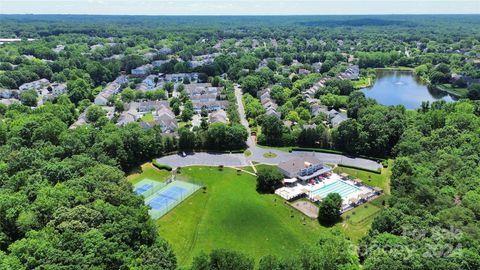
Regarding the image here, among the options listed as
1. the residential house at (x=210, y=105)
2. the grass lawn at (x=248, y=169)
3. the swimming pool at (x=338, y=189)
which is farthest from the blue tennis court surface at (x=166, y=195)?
the residential house at (x=210, y=105)

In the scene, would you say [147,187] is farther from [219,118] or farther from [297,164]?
[219,118]

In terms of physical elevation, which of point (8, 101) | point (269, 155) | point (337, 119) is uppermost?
point (8, 101)

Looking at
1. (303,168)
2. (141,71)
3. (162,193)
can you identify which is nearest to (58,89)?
(141,71)

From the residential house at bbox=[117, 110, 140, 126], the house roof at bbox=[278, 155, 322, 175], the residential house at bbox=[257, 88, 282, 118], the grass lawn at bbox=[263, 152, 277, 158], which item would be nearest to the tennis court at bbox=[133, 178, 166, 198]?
the house roof at bbox=[278, 155, 322, 175]

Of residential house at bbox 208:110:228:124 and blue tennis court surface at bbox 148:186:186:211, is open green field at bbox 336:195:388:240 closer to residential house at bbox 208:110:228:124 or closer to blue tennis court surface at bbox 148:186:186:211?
blue tennis court surface at bbox 148:186:186:211

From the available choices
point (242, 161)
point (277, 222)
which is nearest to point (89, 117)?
point (242, 161)

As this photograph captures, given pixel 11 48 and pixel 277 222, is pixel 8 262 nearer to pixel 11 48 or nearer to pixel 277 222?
pixel 277 222

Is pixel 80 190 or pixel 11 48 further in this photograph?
pixel 11 48
